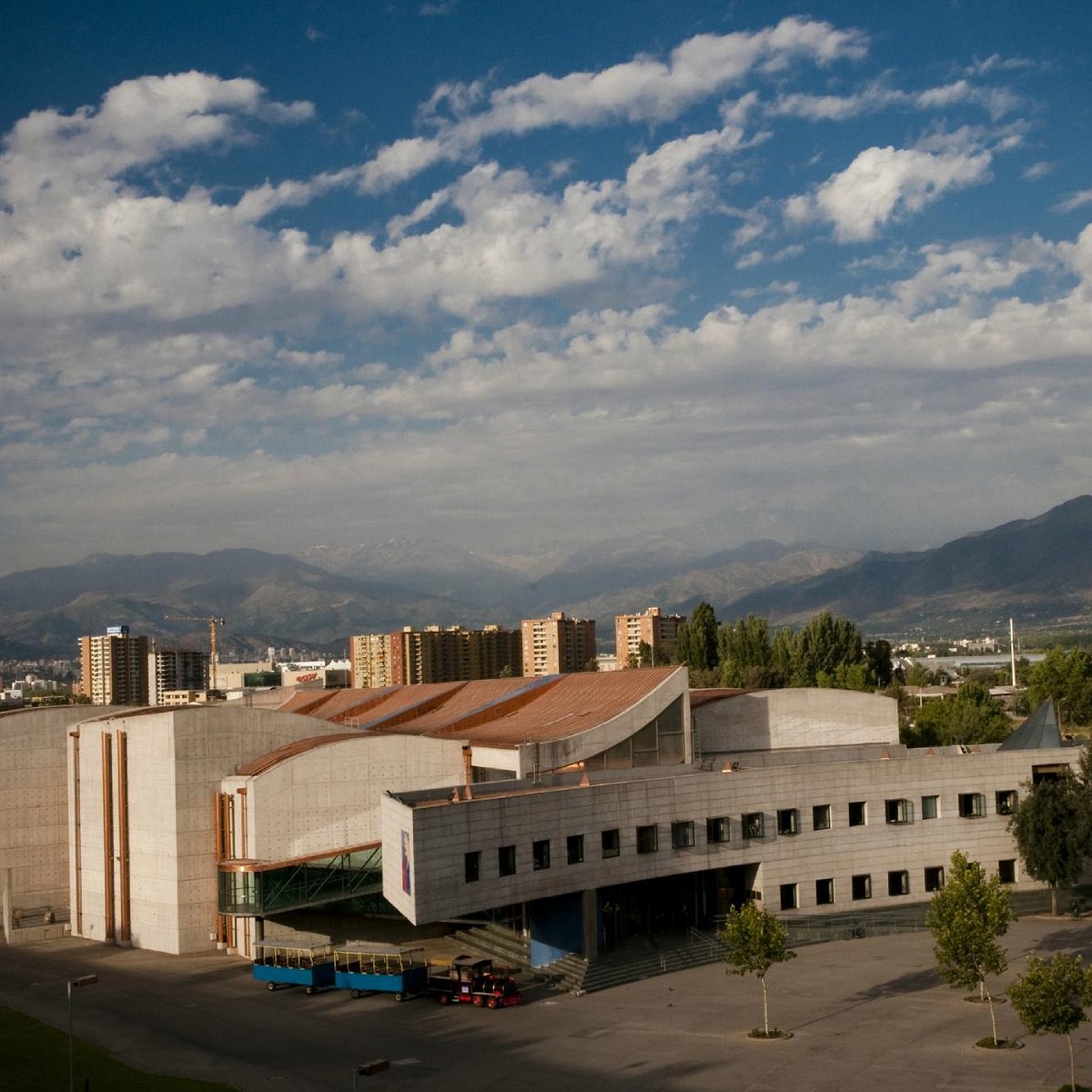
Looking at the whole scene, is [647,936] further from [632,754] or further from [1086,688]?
[1086,688]

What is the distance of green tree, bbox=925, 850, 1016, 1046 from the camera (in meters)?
37.9

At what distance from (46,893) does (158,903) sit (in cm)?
1431

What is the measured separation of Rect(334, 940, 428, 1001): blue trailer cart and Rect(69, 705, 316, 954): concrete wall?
12188mm

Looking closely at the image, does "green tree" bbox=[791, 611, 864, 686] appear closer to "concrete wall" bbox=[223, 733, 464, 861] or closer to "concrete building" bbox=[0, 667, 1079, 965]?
"concrete building" bbox=[0, 667, 1079, 965]

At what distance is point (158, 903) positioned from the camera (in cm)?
5744

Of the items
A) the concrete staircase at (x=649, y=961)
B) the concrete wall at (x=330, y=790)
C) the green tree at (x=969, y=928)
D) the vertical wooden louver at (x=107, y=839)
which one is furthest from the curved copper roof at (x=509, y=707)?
the green tree at (x=969, y=928)

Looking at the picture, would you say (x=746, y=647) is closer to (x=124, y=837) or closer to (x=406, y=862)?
(x=124, y=837)

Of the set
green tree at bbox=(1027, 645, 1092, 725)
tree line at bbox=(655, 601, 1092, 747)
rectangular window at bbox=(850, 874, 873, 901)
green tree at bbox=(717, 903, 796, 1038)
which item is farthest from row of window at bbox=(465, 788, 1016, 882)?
green tree at bbox=(1027, 645, 1092, 725)

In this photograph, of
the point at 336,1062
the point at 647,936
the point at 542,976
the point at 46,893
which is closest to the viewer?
the point at 336,1062

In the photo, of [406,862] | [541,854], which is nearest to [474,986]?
[406,862]

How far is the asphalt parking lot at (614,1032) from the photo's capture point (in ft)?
113

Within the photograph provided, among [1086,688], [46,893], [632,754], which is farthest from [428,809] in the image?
[1086,688]

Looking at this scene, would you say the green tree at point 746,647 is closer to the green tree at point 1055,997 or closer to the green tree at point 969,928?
the green tree at point 969,928

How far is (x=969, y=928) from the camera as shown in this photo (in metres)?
37.9
